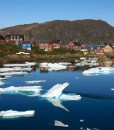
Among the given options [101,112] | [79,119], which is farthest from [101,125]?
[101,112]

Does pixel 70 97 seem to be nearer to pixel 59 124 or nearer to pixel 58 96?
pixel 58 96

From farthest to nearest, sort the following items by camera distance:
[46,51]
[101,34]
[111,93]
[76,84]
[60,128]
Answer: [101,34]
[46,51]
[76,84]
[111,93]
[60,128]

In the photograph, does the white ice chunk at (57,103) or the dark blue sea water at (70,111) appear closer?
the dark blue sea water at (70,111)

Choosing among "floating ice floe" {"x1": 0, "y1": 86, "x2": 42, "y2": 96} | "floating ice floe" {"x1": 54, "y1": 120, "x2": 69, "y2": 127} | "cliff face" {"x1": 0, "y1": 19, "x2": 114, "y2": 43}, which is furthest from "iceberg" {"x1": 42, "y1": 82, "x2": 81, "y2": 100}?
"cliff face" {"x1": 0, "y1": 19, "x2": 114, "y2": 43}

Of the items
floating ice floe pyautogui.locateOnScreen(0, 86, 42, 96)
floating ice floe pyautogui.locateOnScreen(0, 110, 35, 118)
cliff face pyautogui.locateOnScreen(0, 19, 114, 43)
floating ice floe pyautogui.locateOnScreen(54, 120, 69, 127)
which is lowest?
floating ice floe pyautogui.locateOnScreen(54, 120, 69, 127)

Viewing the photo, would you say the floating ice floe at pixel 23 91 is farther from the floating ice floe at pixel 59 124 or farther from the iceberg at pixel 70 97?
the floating ice floe at pixel 59 124

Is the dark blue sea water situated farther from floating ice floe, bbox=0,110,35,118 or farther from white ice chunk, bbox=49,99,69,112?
floating ice floe, bbox=0,110,35,118

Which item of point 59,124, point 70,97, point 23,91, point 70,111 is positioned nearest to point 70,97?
point 70,97

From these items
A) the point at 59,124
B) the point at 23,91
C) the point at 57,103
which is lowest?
the point at 59,124

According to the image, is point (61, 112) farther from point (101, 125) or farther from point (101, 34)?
point (101, 34)

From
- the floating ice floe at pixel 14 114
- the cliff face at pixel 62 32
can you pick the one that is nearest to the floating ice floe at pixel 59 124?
the floating ice floe at pixel 14 114

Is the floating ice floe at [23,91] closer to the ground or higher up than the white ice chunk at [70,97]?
higher up
